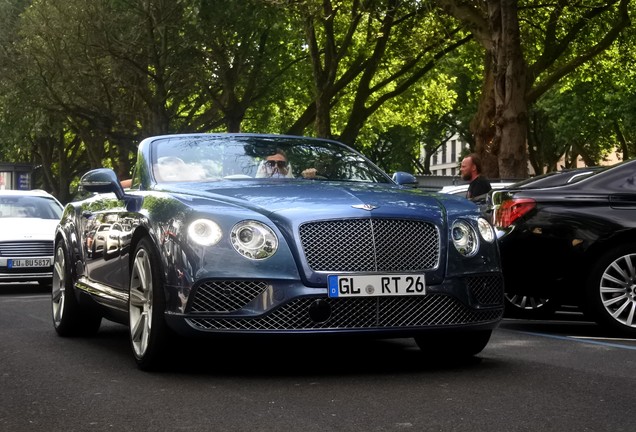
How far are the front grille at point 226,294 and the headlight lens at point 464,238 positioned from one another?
1.24 m

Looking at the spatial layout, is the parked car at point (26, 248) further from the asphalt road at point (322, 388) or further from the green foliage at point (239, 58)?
the green foliage at point (239, 58)

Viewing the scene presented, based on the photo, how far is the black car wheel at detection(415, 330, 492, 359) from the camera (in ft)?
26.5

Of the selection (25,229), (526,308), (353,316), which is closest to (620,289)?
(526,308)

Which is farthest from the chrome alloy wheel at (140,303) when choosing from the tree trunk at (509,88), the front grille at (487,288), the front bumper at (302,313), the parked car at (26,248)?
the tree trunk at (509,88)

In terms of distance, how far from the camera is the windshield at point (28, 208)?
20.2 metres

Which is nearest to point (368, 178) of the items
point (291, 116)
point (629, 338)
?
point (629, 338)

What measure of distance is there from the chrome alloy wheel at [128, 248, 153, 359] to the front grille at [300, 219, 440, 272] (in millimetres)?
1030

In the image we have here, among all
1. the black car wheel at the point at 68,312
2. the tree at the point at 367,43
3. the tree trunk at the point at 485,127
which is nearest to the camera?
the black car wheel at the point at 68,312

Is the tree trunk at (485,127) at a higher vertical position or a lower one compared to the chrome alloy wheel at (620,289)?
higher

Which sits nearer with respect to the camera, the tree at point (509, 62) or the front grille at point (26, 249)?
the front grille at point (26, 249)

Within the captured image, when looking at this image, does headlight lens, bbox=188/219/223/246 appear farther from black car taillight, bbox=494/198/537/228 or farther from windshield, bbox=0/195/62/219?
windshield, bbox=0/195/62/219

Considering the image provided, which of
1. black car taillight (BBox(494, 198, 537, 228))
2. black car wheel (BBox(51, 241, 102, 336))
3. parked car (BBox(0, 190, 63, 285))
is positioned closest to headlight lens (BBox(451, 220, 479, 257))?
black car taillight (BBox(494, 198, 537, 228))

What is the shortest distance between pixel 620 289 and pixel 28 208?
40.6 ft

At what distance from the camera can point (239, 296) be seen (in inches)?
281
